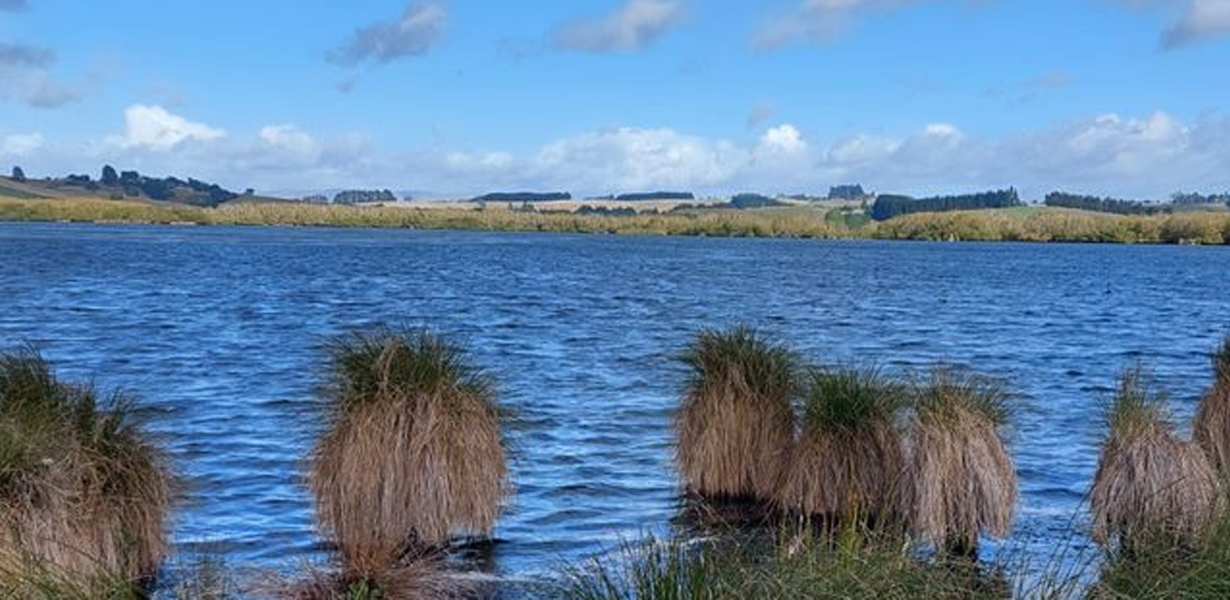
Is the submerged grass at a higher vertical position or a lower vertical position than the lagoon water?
higher

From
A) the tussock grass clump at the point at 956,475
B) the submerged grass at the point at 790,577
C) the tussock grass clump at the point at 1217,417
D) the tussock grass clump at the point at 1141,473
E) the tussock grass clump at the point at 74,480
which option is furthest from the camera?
the tussock grass clump at the point at 1217,417

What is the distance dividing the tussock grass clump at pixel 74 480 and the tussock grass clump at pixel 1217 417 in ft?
35.5

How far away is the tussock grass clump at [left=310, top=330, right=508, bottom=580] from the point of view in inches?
523

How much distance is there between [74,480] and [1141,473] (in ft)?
30.7

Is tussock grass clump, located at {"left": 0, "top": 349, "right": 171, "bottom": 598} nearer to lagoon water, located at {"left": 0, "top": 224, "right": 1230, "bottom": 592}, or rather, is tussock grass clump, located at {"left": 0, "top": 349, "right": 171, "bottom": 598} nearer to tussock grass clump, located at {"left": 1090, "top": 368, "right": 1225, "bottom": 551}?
lagoon water, located at {"left": 0, "top": 224, "right": 1230, "bottom": 592}

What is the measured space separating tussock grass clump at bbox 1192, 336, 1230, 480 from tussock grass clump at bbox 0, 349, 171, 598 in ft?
35.5

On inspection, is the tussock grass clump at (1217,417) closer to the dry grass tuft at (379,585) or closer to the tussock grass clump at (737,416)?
the tussock grass clump at (737,416)

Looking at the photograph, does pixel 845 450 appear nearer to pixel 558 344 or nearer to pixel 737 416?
pixel 737 416

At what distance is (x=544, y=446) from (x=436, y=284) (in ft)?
175

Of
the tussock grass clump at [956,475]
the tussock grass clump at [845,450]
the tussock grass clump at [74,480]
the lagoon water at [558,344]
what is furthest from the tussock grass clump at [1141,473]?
the tussock grass clump at [74,480]

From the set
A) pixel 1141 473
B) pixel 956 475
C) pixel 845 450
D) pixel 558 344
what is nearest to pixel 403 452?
pixel 845 450

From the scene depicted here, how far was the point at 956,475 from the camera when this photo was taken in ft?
44.3

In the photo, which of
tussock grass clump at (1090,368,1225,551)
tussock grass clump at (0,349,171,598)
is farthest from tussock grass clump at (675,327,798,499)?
tussock grass clump at (0,349,171,598)

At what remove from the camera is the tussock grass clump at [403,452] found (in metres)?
13.3
